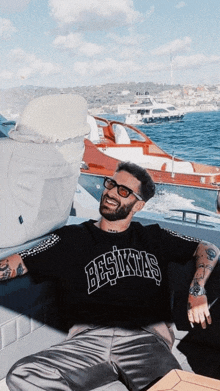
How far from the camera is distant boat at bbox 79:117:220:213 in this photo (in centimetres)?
924

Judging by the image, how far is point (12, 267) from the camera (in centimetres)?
133

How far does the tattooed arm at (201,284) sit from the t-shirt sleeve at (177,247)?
0.03 meters

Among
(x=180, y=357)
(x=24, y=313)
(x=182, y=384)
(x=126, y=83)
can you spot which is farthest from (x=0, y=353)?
(x=126, y=83)

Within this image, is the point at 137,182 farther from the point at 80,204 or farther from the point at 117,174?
the point at 80,204

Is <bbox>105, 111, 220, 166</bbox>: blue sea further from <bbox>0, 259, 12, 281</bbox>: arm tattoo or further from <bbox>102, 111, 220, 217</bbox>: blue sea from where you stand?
<bbox>0, 259, 12, 281</bbox>: arm tattoo

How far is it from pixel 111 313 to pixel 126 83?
41933mm

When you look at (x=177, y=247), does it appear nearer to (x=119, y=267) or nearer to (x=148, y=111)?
(x=119, y=267)

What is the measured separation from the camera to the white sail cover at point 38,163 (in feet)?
4.80

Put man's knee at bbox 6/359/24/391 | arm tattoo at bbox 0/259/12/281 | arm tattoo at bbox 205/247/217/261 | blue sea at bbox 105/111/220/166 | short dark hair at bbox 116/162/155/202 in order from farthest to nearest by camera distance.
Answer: blue sea at bbox 105/111/220/166
short dark hair at bbox 116/162/155/202
arm tattoo at bbox 205/247/217/261
arm tattoo at bbox 0/259/12/281
man's knee at bbox 6/359/24/391

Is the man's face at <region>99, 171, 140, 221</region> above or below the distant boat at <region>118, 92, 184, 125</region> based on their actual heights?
below

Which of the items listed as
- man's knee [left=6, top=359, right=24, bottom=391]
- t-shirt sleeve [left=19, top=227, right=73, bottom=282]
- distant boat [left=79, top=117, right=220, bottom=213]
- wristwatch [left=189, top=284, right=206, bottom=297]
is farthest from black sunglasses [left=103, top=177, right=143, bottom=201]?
distant boat [left=79, top=117, right=220, bottom=213]

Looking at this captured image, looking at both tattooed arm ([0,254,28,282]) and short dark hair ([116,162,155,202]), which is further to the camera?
short dark hair ([116,162,155,202])

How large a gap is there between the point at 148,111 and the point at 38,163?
1158 inches

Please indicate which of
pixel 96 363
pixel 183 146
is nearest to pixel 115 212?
pixel 96 363
